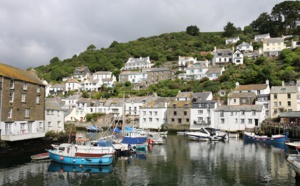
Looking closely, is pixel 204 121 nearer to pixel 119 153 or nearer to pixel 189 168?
pixel 119 153

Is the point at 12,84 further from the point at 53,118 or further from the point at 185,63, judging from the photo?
the point at 185,63

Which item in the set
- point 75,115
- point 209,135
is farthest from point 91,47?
point 209,135

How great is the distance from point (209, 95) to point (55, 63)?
124 metres

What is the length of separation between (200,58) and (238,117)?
6258 centimetres

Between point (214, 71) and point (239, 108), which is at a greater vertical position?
point (214, 71)

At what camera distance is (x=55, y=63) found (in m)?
167

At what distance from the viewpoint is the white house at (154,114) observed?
241 ft

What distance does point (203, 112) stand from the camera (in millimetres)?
67375

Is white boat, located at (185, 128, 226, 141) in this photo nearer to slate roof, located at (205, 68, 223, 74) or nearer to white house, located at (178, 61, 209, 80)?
slate roof, located at (205, 68, 223, 74)

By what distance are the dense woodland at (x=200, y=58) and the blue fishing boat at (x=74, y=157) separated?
186 ft

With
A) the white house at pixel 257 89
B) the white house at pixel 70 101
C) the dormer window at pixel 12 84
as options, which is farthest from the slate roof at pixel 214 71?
the dormer window at pixel 12 84

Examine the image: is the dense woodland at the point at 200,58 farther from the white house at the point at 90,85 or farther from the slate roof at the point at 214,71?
the white house at the point at 90,85

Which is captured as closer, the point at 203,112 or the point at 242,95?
the point at 203,112

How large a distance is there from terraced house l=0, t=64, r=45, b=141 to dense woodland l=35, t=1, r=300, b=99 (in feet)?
166
